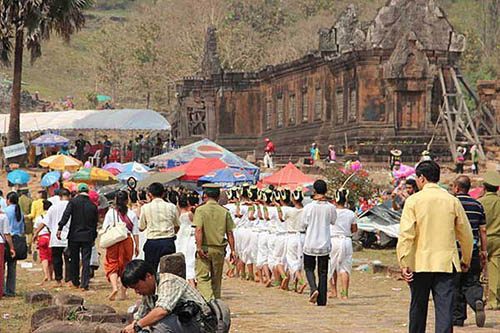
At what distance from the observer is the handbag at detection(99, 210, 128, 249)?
14.2 meters

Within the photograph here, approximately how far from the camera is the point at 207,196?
12.1 metres

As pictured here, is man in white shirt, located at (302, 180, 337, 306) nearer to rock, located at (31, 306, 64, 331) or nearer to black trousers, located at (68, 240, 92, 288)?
black trousers, located at (68, 240, 92, 288)

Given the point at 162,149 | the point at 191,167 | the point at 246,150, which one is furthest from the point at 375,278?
the point at 246,150

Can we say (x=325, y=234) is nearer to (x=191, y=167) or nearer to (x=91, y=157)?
(x=191, y=167)

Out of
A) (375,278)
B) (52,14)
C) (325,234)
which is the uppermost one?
(52,14)

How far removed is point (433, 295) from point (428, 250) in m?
0.40

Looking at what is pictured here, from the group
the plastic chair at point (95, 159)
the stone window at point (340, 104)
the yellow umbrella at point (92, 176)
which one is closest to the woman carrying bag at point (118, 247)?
the yellow umbrella at point (92, 176)

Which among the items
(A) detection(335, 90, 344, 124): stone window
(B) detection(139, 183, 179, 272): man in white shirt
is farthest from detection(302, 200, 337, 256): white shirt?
(A) detection(335, 90, 344, 124): stone window

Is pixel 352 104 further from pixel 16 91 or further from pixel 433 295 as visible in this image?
pixel 433 295

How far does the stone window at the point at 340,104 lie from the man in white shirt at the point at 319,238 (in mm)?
29459

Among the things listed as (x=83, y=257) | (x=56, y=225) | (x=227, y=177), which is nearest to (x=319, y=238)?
(x=83, y=257)

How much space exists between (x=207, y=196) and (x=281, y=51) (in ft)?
197

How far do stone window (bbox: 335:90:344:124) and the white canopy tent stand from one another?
23.1ft

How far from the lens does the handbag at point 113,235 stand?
14.2m
